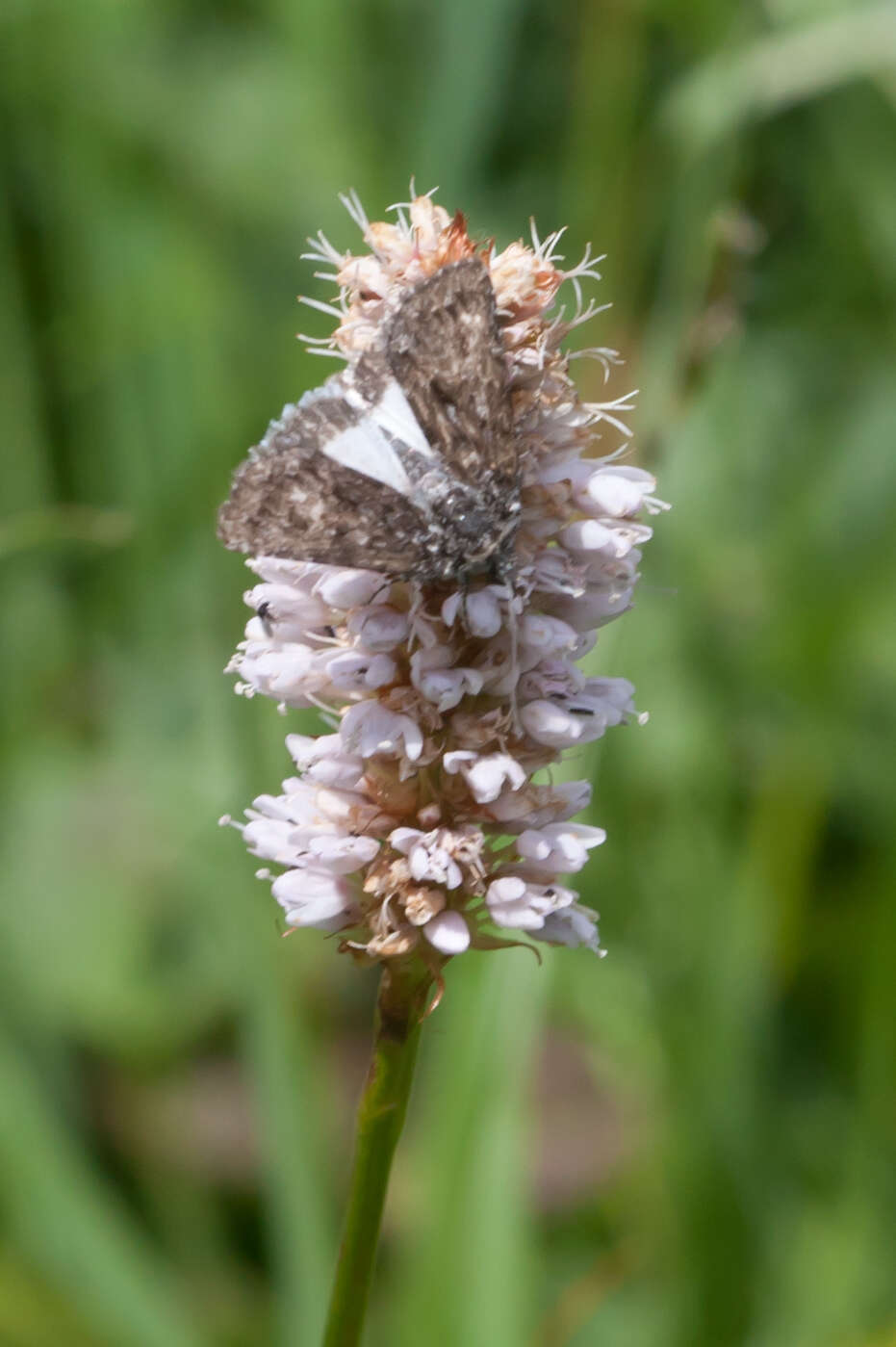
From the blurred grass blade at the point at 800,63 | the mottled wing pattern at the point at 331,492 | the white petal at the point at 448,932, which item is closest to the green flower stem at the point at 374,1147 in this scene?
the white petal at the point at 448,932

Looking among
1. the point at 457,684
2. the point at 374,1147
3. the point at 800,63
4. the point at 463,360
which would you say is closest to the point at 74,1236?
the point at 374,1147

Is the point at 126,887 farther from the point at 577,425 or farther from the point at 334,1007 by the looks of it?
the point at 577,425

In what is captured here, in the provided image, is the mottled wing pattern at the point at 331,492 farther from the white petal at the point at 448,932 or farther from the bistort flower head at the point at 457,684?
the white petal at the point at 448,932

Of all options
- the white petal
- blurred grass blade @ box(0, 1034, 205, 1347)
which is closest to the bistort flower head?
the white petal

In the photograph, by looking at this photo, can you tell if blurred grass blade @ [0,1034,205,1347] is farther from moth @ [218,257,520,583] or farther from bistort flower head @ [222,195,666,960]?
moth @ [218,257,520,583]

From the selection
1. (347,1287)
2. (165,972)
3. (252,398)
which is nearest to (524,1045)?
(347,1287)

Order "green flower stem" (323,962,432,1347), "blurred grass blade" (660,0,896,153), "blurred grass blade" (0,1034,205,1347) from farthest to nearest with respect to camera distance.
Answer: "blurred grass blade" (660,0,896,153), "blurred grass blade" (0,1034,205,1347), "green flower stem" (323,962,432,1347)

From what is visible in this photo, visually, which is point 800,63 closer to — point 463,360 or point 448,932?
point 463,360
